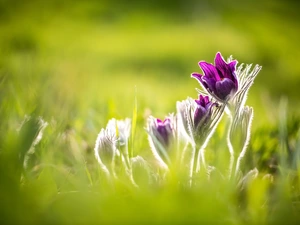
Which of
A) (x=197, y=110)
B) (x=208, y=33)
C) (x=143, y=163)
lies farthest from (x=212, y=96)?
(x=208, y=33)

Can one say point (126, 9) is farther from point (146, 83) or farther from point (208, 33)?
point (146, 83)

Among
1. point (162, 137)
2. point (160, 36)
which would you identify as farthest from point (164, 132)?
point (160, 36)

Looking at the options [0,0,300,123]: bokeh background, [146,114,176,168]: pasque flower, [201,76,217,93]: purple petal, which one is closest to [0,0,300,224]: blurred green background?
[0,0,300,123]: bokeh background

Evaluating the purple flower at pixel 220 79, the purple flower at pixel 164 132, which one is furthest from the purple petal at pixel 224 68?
the purple flower at pixel 164 132

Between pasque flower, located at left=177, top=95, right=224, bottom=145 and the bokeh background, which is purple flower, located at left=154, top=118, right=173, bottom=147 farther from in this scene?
the bokeh background

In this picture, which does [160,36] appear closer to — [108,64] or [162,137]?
[108,64]

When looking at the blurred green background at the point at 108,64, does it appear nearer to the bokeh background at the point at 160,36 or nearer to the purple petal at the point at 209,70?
the bokeh background at the point at 160,36
